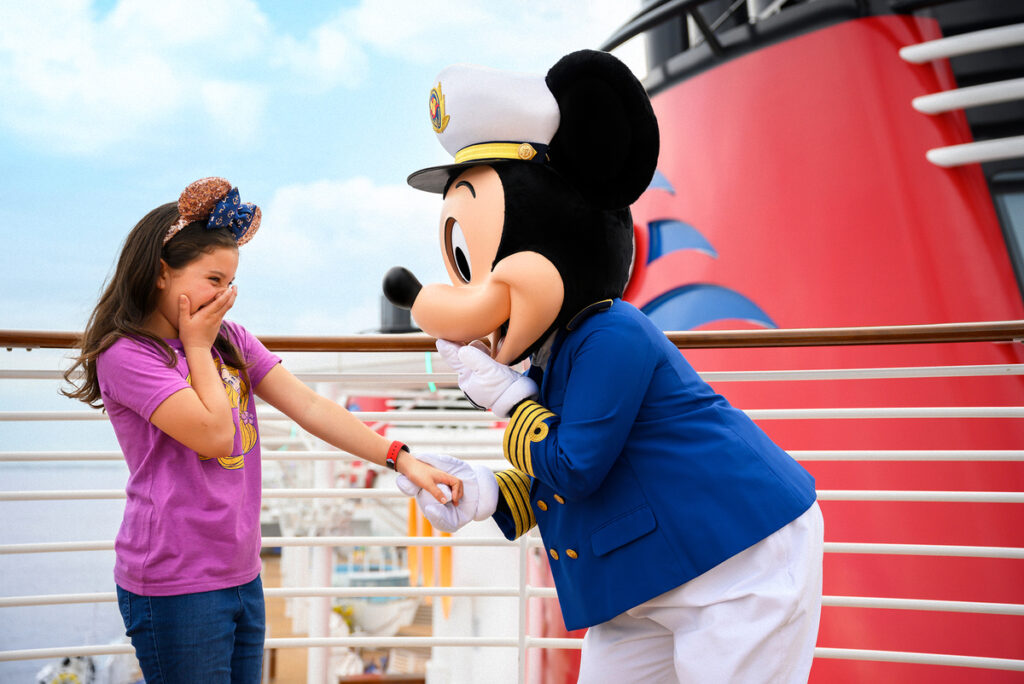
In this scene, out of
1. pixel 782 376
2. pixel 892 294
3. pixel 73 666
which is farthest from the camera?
pixel 73 666

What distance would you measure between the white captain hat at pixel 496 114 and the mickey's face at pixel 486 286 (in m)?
0.04

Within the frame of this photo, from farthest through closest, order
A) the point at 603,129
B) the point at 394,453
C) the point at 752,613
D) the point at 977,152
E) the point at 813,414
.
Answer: the point at 977,152
the point at 813,414
the point at 394,453
the point at 603,129
the point at 752,613

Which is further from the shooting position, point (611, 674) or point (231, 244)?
point (231, 244)

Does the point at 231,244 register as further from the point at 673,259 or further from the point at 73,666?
the point at 73,666

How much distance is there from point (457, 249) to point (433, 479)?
372mm

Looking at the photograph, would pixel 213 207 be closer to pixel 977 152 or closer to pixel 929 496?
pixel 929 496

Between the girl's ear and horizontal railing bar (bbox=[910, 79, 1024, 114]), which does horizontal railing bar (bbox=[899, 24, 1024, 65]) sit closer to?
horizontal railing bar (bbox=[910, 79, 1024, 114])

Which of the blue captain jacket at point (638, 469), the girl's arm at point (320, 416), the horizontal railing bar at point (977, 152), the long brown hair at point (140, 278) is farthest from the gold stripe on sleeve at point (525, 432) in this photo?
the horizontal railing bar at point (977, 152)

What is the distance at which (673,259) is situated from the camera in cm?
367

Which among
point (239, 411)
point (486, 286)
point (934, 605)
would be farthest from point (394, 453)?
point (934, 605)

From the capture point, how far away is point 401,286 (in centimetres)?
115

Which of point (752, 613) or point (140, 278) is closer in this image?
point (752, 613)

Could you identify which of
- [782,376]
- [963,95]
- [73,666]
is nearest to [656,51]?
[963,95]

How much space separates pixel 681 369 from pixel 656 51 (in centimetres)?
343
